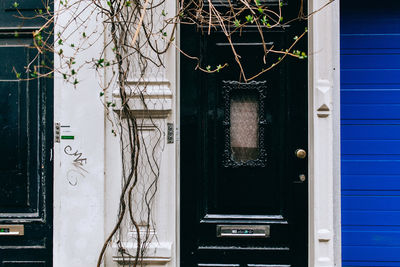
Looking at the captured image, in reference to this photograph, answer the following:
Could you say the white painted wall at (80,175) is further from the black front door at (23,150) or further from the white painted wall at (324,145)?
the white painted wall at (324,145)

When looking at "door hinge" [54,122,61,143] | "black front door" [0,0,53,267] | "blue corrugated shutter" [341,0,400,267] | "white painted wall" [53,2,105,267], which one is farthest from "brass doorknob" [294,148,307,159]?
"black front door" [0,0,53,267]

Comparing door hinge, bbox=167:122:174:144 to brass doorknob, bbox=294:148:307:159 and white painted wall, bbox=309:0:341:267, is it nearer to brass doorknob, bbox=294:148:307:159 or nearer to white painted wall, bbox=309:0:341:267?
brass doorknob, bbox=294:148:307:159

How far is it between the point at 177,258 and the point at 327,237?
1.46 meters

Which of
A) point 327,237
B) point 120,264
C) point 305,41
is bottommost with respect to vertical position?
point 120,264

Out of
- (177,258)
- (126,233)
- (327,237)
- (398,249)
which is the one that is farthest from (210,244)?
(398,249)

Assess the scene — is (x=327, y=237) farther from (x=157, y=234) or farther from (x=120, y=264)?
Result: (x=120, y=264)

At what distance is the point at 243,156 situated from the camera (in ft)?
12.5

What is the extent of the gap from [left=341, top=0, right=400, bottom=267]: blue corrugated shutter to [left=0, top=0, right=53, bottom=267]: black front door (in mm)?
3087

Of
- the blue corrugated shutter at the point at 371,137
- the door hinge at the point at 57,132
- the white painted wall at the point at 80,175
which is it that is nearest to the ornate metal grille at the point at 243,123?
the blue corrugated shutter at the point at 371,137

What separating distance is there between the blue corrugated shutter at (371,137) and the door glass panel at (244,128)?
993mm

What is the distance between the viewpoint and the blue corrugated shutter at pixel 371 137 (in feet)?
13.1

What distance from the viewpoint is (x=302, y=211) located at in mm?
3727

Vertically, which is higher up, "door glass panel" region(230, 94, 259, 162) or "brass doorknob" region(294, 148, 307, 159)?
"door glass panel" region(230, 94, 259, 162)

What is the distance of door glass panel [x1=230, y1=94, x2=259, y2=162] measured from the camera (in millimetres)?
3812
